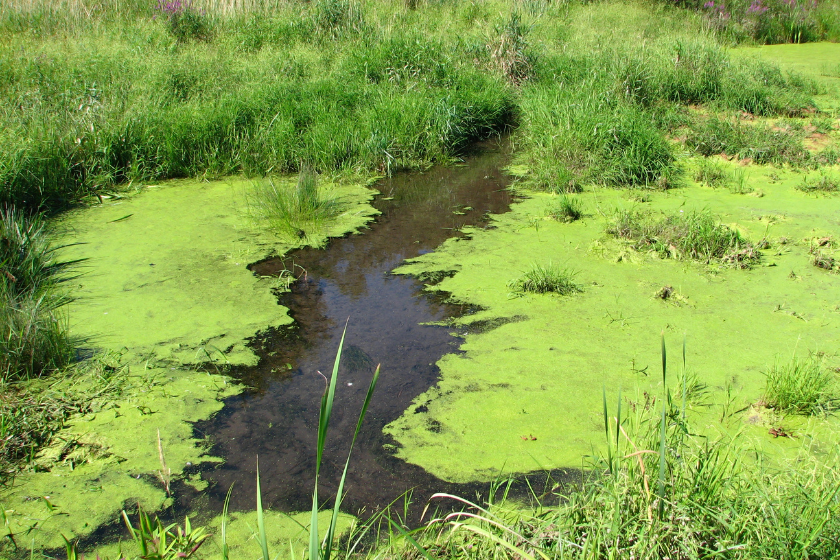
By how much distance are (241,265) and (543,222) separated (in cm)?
221

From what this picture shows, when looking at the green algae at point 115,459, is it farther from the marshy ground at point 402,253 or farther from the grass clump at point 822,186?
the grass clump at point 822,186

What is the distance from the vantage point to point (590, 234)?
4.29 metres

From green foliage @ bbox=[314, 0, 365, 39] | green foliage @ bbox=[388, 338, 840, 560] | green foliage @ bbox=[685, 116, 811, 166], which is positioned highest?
green foliage @ bbox=[314, 0, 365, 39]

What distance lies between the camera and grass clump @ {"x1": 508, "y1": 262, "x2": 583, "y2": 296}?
3463mm

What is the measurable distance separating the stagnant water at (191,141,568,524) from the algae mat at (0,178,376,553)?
0.41ft

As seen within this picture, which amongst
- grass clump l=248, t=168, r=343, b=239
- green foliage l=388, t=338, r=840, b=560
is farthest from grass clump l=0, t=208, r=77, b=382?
green foliage l=388, t=338, r=840, b=560

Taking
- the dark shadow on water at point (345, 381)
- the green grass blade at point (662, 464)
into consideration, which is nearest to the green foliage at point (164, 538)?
the dark shadow on water at point (345, 381)

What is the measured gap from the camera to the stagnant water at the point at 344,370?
7.20 ft

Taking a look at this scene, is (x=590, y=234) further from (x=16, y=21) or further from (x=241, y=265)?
(x=16, y=21)

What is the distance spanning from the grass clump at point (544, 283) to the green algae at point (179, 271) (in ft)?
4.45

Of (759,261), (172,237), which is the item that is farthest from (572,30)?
(172,237)

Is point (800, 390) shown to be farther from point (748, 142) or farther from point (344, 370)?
point (748, 142)

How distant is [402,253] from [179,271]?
55.9 inches

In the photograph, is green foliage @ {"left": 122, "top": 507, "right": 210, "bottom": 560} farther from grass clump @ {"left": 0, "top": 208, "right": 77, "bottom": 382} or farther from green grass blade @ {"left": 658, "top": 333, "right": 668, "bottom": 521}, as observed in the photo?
green grass blade @ {"left": 658, "top": 333, "right": 668, "bottom": 521}
